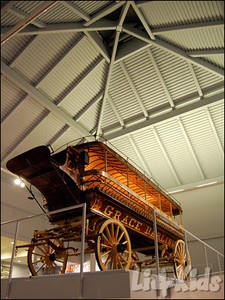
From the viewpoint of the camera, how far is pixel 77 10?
31.1 ft

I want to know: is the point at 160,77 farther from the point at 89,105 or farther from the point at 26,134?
the point at 26,134

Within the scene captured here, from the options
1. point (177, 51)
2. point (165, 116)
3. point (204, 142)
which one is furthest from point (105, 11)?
point (204, 142)

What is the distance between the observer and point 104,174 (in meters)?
6.24

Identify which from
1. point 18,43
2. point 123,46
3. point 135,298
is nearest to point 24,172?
point 135,298

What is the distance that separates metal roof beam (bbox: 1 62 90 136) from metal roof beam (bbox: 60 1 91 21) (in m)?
2.73

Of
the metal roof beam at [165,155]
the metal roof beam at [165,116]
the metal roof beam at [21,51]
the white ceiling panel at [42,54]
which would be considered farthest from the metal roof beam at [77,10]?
the metal roof beam at [165,155]

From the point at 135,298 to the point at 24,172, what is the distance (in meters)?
3.32

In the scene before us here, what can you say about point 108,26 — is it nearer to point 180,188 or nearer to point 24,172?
point 24,172

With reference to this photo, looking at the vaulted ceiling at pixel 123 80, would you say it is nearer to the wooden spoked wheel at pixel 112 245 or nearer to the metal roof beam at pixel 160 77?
the metal roof beam at pixel 160 77

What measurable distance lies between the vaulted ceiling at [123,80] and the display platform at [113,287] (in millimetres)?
5892

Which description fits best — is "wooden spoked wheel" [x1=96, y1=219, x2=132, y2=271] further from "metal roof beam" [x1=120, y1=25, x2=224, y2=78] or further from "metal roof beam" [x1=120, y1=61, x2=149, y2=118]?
"metal roof beam" [x1=120, y1=61, x2=149, y2=118]

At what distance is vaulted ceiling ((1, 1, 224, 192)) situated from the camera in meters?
9.74

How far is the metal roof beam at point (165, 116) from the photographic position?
11.6 m

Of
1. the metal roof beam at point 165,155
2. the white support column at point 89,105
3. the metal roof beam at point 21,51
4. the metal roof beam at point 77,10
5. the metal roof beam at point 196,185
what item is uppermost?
the metal roof beam at point 77,10
